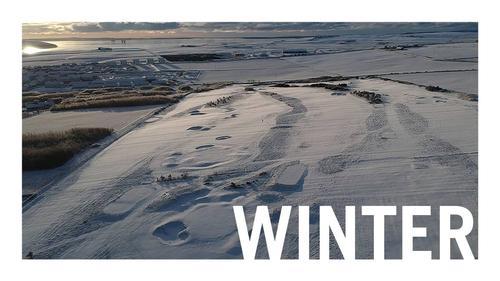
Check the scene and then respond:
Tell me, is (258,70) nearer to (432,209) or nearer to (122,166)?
(122,166)

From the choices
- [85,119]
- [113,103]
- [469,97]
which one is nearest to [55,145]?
[85,119]

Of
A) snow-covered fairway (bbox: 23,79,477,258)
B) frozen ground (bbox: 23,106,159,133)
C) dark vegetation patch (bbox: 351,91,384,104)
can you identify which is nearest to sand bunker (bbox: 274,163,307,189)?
snow-covered fairway (bbox: 23,79,477,258)

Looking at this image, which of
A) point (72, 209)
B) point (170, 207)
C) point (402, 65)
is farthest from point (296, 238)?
point (402, 65)

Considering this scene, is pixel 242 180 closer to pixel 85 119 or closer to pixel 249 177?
pixel 249 177

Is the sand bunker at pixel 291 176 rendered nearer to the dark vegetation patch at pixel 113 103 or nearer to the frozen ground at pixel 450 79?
the dark vegetation patch at pixel 113 103

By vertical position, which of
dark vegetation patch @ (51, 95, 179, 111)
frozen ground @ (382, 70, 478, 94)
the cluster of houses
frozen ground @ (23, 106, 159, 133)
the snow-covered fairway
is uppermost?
the cluster of houses

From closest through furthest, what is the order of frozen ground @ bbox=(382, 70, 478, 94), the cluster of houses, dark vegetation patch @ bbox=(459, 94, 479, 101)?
dark vegetation patch @ bbox=(459, 94, 479, 101), frozen ground @ bbox=(382, 70, 478, 94), the cluster of houses

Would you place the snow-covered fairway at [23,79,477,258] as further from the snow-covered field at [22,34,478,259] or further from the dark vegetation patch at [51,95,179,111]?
the dark vegetation patch at [51,95,179,111]
